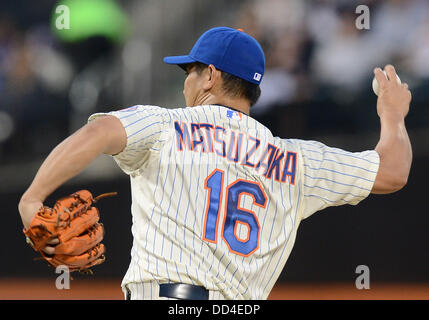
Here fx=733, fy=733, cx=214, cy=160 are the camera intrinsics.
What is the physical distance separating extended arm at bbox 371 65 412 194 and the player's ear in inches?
24.2

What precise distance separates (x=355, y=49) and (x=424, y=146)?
3.41ft

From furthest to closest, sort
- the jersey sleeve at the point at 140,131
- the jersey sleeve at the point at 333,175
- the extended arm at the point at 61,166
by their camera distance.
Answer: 1. the jersey sleeve at the point at 333,175
2. the jersey sleeve at the point at 140,131
3. the extended arm at the point at 61,166

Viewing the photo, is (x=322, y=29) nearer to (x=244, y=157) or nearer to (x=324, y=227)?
(x=324, y=227)

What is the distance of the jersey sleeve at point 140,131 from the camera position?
2205mm

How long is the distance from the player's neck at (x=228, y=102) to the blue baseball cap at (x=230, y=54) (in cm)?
9

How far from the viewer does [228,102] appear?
8.64 feet

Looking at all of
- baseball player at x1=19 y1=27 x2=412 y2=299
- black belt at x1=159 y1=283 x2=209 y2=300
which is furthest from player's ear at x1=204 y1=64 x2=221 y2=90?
black belt at x1=159 y1=283 x2=209 y2=300

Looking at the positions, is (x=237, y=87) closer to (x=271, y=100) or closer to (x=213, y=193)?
(x=213, y=193)

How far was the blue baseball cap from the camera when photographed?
265 cm

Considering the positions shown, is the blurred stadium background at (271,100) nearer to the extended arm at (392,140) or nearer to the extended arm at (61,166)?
the extended arm at (392,140)

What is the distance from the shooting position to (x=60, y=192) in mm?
7141

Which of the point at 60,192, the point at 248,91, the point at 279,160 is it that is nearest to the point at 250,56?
the point at 248,91

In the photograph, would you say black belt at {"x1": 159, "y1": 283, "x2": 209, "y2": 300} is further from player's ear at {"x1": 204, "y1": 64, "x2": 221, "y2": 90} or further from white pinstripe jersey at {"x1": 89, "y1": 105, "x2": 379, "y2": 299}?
player's ear at {"x1": 204, "y1": 64, "x2": 221, "y2": 90}

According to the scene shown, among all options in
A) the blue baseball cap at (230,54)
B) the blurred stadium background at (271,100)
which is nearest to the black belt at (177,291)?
the blue baseball cap at (230,54)
